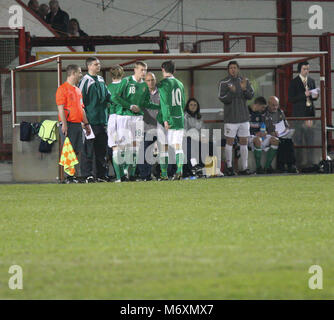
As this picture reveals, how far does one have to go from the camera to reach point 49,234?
7.02m

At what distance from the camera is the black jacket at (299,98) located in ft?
55.7

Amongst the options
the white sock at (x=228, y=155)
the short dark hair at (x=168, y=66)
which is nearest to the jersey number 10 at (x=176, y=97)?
the short dark hair at (x=168, y=66)

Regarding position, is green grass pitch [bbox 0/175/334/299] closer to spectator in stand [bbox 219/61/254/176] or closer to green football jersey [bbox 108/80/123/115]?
green football jersey [bbox 108/80/123/115]

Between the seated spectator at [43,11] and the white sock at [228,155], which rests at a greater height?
the seated spectator at [43,11]

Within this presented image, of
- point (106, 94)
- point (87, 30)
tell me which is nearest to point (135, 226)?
point (106, 94)

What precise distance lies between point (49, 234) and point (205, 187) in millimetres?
5654

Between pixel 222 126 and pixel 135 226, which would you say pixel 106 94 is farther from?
pixel 135 226

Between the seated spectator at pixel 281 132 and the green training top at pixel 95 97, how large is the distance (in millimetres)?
3519

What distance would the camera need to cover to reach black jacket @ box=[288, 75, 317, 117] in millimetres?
16984

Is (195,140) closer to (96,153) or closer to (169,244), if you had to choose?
(96,153)

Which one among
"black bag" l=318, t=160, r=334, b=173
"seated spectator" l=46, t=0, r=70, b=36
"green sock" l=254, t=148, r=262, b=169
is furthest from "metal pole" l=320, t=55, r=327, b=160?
"seated spectator" l=46, t=0, r=70, b=36

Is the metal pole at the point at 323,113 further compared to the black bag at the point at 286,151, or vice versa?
the metal pole at the point at 323,113

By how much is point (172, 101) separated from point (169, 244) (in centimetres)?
804

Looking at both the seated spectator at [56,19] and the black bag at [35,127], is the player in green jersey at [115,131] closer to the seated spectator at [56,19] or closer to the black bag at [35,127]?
the black bag at [35,127]
